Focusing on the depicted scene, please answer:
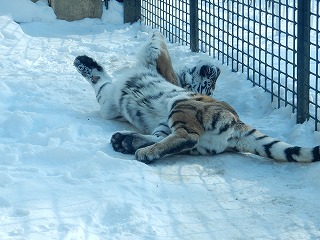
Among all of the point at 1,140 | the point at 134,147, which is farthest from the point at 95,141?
the point at 1,140

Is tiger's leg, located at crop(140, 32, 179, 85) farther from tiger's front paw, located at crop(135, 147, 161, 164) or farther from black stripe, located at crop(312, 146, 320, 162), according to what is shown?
black stripe, located at crop(312, 146, 320, 162)

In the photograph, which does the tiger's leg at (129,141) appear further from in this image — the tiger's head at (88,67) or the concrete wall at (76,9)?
the concrete wall at (76,9)

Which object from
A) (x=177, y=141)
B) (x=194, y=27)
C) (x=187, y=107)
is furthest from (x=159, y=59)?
(x=194, y=27)

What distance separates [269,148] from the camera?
487cm

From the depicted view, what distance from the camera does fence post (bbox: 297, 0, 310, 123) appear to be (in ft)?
17.5

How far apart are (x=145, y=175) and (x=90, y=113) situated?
157cm

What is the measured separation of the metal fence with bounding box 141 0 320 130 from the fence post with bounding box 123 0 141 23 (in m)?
0.06

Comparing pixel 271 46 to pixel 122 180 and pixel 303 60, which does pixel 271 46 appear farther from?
pixel 122 180

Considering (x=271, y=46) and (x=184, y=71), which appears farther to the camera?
(x=271, y=46)

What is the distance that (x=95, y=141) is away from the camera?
16.6ft

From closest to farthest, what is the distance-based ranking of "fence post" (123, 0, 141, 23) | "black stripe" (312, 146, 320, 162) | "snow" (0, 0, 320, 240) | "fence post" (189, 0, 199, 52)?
1. "snow" (0, 0, 320, 240)
2. "black stripe" (312, 146, 320, 162)
3. "fence post" (189, 0, 199, 52)
4. "fence post" (123, 0, 141, 23)

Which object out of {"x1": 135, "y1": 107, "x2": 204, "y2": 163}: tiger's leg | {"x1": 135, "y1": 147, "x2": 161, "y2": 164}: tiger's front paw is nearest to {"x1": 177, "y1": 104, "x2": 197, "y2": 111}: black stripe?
{"x1": 135, "y1": 107, "x2": 204, "y2": 163}: tiger's leg

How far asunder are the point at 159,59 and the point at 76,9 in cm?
307

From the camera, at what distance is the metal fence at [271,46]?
212 inches
